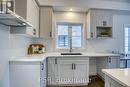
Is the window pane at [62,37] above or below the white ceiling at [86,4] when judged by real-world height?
below

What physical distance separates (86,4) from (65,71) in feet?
7.01

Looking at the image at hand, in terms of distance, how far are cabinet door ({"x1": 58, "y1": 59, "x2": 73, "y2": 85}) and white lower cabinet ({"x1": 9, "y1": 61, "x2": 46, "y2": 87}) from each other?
3.95 feet

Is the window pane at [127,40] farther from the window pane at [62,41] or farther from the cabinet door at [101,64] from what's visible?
the window pane at [62,41]

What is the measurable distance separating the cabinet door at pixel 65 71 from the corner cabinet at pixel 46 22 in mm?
974

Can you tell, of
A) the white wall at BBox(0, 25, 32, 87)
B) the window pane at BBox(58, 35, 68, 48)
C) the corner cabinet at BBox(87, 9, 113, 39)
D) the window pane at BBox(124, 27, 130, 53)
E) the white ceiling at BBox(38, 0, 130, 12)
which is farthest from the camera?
the window pane at BBox(124, 27, 130, 53)

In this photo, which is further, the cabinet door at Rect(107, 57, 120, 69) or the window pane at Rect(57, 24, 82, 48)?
the window pane at Rect(57, 24, 82, 48)

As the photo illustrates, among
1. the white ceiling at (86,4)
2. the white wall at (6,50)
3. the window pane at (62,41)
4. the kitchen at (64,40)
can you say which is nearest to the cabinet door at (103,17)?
the kitchen at (64,40)

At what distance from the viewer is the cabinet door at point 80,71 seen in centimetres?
369

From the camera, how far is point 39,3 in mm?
3904

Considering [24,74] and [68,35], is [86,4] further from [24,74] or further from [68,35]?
[24,74]

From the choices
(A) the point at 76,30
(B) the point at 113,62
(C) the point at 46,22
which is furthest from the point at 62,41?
(B) the point at 113,62

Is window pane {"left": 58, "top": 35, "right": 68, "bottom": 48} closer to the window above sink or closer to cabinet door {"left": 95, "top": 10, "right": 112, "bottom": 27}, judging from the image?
the window above sink

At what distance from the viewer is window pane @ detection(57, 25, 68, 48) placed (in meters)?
4.64

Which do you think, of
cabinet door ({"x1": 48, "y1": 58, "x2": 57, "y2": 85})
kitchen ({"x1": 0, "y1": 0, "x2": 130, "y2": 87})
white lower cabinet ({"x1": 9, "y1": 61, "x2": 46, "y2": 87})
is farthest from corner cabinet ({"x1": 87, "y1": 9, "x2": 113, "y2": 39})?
white lower cabinet ({"x1": 9, "y1": 61, "x2": 46, "y2": 87})
